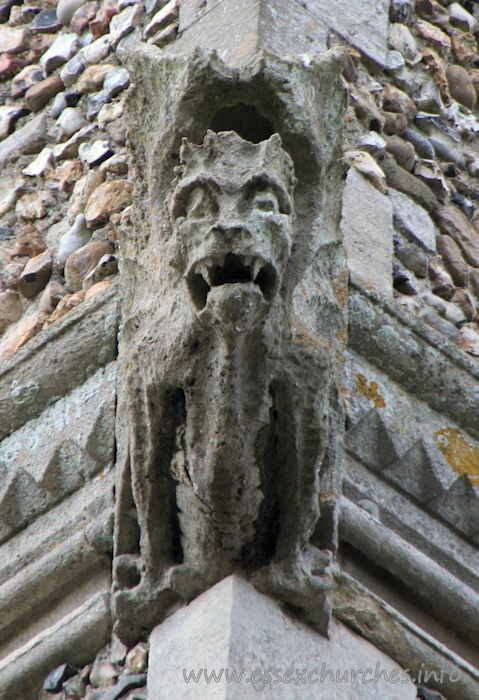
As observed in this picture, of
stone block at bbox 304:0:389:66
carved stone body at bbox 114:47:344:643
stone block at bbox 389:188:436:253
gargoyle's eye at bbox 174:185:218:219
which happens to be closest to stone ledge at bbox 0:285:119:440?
carved stone body at bbox 114:47:344:643

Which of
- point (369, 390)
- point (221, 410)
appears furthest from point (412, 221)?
point (221, 410)

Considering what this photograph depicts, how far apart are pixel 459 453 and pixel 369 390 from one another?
247mm

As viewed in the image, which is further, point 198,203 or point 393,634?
point 393,634

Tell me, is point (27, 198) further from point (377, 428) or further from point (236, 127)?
point (377, 428)

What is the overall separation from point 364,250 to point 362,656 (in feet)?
3.33

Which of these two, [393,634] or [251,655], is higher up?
[251,655]

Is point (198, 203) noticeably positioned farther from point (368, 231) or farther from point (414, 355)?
point (368, 231)

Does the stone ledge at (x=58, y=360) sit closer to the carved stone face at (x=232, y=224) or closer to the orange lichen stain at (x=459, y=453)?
the carved stone face at (x=232, y=224)

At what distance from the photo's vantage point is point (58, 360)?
1.90m

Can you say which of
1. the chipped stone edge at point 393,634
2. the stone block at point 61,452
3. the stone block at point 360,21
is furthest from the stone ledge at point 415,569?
the stone block at point 360,21

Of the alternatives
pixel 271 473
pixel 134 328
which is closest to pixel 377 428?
pixel 271 473

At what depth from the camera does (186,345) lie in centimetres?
140

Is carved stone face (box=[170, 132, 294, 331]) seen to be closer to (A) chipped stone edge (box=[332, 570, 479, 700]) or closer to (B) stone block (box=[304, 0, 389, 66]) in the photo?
(A) chipped stone edge (box=[332, 570, 479, 700])

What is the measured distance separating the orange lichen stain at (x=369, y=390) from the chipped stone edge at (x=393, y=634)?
0.38m
